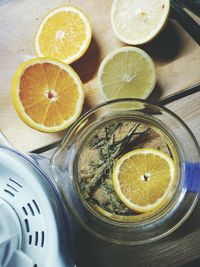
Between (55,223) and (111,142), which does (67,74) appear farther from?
(55,223)

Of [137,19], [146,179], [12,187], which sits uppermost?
[137,19]

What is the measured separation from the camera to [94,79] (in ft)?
2.96

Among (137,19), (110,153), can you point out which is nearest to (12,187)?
(110,153)

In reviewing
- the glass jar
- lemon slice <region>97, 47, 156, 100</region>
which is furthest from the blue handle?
lemon slice <region>97, 47, 156, 100</region>

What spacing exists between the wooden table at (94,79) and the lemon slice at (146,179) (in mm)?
99

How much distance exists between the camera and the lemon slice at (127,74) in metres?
0.87

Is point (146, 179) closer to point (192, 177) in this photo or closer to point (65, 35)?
point (192, 177)

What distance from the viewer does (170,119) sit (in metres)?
0.82

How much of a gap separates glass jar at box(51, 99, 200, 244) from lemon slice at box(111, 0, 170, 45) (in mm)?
168

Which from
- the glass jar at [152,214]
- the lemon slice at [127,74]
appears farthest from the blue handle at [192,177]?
the lemon slice at [127,74]

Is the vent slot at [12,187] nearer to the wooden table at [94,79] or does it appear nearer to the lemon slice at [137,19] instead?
the wooden table at [94,79]

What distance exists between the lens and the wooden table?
33.9 inches

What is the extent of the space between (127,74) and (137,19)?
0.12 meters

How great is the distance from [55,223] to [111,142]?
0.68 feet
